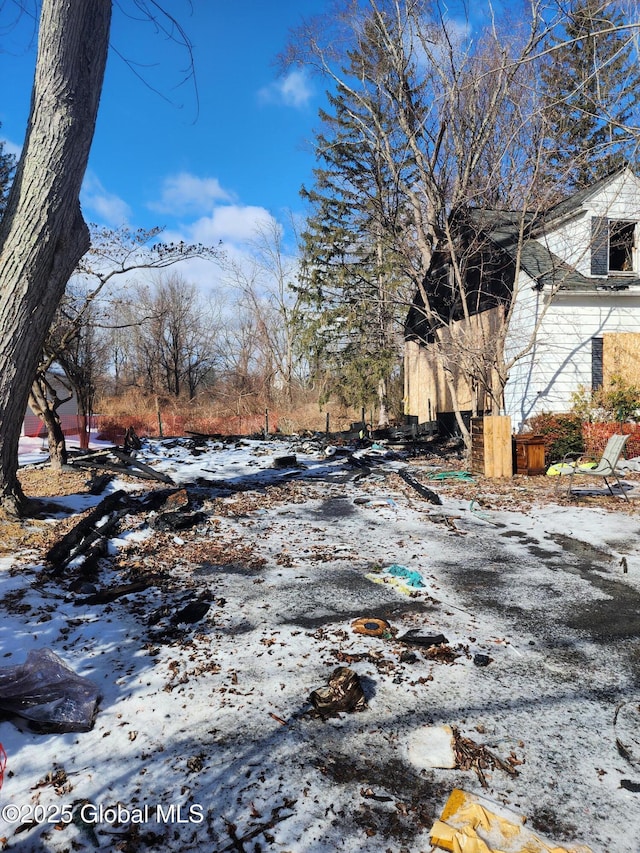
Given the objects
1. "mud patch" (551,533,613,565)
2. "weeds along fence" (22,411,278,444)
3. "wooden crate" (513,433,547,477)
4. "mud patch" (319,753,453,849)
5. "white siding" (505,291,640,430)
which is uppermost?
"white siding" (505,291,640,430)

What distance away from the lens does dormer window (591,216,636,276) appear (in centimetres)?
1194

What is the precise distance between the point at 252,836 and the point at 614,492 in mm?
7909

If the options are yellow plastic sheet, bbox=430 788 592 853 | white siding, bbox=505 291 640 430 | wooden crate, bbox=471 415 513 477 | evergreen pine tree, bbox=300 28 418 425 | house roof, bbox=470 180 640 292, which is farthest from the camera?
evergreen pine tree, bbox=300 28 418 425

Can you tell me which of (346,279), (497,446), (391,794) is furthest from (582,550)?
(346,279)

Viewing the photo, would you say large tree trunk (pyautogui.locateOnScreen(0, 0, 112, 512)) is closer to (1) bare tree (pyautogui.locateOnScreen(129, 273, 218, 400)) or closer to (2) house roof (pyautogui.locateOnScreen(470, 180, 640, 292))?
(2) house roof (pyautogui.locateOnScreen(470, 180, 640, 292))

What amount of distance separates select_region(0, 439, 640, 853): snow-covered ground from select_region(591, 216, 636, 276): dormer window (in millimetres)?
8812

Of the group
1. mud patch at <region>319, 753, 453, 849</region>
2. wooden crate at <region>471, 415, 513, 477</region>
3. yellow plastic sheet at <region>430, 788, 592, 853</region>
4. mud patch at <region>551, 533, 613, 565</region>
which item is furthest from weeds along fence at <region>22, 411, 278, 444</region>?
yellow plastic sheet at <region>430, 788, 592, 853</region>

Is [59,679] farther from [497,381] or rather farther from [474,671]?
[497,381]

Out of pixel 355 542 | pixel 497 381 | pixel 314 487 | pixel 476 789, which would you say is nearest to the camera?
pixel 476 789

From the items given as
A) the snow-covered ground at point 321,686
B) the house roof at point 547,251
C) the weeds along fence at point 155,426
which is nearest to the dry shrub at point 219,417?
the weeds along fence at point 155,426

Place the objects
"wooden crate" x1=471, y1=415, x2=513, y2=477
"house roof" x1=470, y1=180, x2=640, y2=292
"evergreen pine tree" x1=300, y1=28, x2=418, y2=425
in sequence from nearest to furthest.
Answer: "wooden crate" x1=471, y1=415, x2=513, y2=477 → "house roof" x1=470, y1=180, x2=640, y2=292 → "evergreen pine tree" x1=300, y1=28, x2=418, y2=425

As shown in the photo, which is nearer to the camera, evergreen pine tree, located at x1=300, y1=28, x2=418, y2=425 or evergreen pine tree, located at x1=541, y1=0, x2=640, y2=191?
evergreen pine tree, located at x1=541, y1=0, x2=640, y2=191

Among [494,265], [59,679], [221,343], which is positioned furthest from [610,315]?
[221,343]

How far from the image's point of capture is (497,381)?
10898mm
